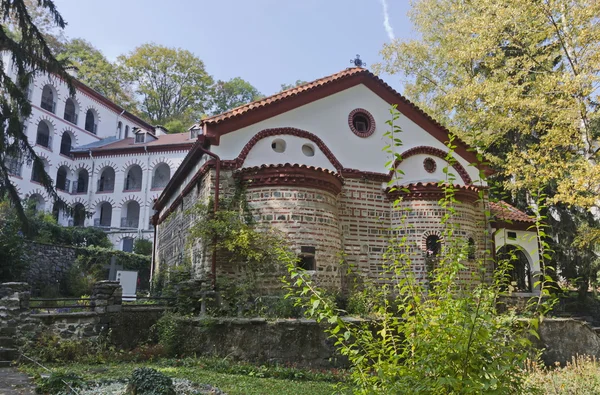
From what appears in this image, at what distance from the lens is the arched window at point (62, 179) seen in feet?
113

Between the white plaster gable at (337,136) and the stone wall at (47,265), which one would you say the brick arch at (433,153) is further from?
the stone wall at (47,265)

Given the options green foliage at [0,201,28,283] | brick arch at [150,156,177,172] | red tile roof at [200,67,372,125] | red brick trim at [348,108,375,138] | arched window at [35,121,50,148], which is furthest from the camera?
brick arch at [150,156,177,172]

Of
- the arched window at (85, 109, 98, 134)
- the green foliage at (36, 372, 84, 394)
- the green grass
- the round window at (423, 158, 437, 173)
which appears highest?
the arched window at (85, 109, 98, 134)

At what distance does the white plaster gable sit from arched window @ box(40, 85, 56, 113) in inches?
1082

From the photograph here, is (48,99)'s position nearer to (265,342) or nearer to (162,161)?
(162,161)

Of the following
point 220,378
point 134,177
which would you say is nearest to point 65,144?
point 134,177

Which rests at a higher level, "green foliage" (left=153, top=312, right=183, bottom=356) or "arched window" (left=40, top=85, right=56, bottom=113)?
"arched window" (left=40, top=85, right=56, bottom=113)

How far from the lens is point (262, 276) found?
35.0 feet

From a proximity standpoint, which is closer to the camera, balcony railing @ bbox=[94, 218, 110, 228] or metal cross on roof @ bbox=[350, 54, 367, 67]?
metal cross on roof @ bbox=[350, 54, 367, 67]

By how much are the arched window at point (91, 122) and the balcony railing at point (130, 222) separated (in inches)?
318

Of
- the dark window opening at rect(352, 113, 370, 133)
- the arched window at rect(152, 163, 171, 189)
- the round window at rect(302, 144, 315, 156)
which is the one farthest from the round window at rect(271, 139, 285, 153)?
the arched window at rect(152, 163, 171, 189)

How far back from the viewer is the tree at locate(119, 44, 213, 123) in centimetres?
Result: 4112

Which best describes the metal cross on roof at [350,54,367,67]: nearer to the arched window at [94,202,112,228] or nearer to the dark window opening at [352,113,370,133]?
the dark window opening at [352,113,370,133]

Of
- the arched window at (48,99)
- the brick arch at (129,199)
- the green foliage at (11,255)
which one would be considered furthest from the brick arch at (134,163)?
the green foliage at (11,255)
